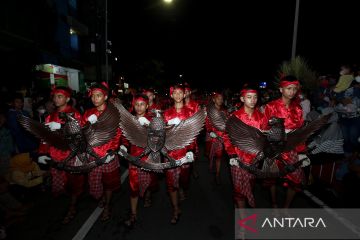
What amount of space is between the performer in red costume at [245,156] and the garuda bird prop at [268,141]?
137 millimetres

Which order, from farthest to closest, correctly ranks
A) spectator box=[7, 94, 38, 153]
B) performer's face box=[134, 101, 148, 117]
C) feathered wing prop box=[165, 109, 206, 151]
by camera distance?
spectator box=[7, 94, 38, 153]
performer's face box=[134, 101, 148, 117]
feathered wing prop box=[165, 109, 206, 151]

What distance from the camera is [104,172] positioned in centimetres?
424

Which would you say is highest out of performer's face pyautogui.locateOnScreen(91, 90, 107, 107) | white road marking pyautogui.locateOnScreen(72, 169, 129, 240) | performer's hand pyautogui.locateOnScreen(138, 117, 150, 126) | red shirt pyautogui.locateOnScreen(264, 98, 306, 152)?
performer's face pyautogui.locateOnScreen(91, 90, 107, 107)

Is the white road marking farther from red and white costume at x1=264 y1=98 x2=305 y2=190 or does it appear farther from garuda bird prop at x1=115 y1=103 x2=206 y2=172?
red and white costume at x1=264 y1=98 x2=305 y2=190

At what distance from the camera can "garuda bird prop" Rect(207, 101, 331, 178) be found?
3.64 metres

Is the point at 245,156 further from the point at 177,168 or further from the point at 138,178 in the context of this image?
the point at 138,178

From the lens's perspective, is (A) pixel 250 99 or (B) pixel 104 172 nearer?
(A) pixel 250 99

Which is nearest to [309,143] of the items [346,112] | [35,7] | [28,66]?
[346,112]

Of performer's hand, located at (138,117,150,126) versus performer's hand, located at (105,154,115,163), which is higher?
performer's hand, located at (138,117,150,126)

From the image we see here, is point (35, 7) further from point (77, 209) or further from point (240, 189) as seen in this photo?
point (240, 189)

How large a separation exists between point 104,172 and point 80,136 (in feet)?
2.13

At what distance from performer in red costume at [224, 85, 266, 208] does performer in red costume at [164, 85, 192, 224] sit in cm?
71

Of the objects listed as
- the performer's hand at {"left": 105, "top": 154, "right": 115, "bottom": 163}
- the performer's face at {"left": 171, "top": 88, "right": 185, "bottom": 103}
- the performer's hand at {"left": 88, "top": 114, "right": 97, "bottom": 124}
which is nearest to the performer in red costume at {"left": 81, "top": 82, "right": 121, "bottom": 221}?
the performer's hand at {"left": 88, "top": 114, "right": 97, "bottom": 124}

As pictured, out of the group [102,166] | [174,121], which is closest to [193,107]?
[174,121]
